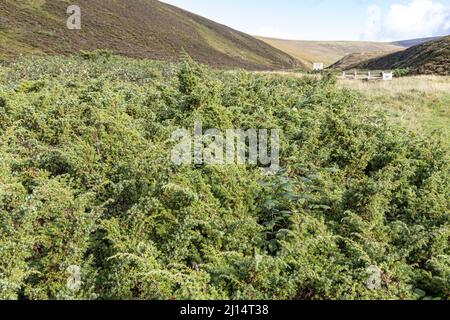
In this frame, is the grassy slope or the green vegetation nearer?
the green vegetation

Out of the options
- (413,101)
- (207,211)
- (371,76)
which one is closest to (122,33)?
Answer: (371,76)

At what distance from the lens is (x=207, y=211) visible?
18.6ft

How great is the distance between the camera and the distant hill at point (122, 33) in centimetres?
5534

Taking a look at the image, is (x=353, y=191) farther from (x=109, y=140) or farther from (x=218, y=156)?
(x=109, y=140)

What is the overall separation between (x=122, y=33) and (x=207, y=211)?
226ft

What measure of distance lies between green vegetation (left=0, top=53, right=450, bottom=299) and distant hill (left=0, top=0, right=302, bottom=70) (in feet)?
110

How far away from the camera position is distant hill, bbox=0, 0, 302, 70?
55.3m

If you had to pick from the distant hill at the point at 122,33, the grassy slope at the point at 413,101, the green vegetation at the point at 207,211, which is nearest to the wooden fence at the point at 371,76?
the grassy slope at the point at 413,101

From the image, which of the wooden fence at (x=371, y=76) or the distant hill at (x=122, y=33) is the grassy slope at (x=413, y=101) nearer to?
the wooden fence at (x=371, y=76)

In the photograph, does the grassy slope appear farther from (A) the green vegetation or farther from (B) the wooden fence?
(A) the green vegetation

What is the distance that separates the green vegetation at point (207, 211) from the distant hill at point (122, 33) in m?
33.5

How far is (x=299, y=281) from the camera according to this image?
14.2 feet

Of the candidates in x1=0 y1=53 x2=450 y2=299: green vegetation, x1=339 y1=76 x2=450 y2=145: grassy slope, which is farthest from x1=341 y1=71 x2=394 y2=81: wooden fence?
x1=0 y1=53 x2=450 y2=299: green vegetation
